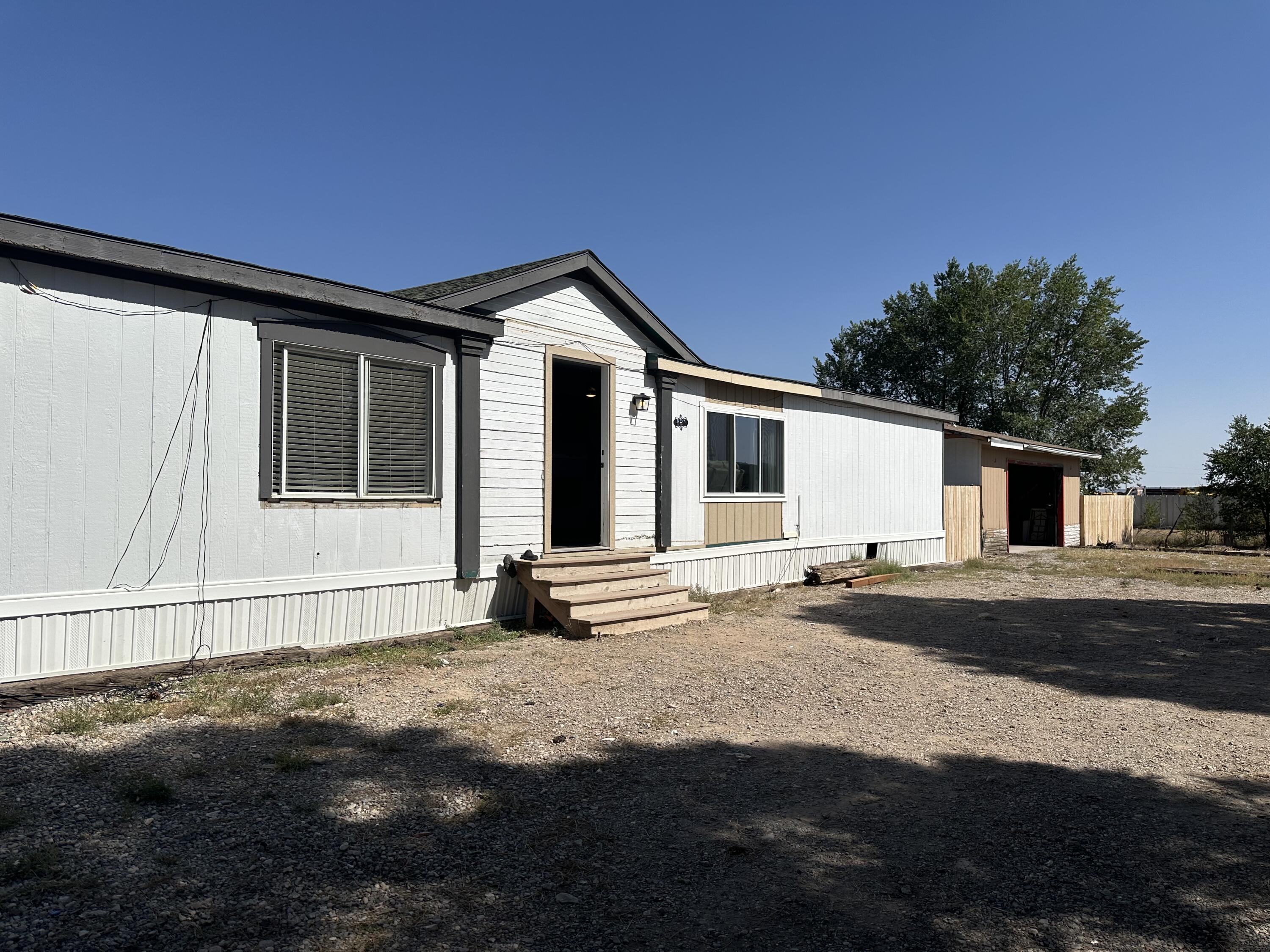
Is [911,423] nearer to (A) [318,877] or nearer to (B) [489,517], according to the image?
(B) [489,517]

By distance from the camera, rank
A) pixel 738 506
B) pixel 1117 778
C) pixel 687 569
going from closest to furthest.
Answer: pixel 1117 778 < pixel 687 569 < pixel 738 506

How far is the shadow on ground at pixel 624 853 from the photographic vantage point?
2805mm

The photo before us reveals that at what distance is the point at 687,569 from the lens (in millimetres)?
10961

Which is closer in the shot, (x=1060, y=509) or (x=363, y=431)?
(x=363, y=431)

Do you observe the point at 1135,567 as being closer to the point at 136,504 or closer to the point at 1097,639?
the point at 1097,639

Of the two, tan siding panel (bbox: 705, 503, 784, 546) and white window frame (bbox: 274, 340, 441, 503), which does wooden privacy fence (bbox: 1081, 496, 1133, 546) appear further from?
white window frame (bbox: 274, 340, 441, 503)

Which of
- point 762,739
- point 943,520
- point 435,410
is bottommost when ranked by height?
point 762,739

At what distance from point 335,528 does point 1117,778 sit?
6.00 meters

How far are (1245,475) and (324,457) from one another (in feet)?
81.5

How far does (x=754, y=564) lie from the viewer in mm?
12109

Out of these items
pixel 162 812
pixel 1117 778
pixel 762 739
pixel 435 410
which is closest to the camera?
pixel 162 812

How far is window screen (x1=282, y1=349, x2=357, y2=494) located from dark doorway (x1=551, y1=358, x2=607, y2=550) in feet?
13.1

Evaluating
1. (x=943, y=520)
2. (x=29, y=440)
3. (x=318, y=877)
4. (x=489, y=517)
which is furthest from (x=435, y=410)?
(x=943, y=520)

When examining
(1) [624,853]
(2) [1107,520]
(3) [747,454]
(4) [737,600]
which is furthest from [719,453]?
(2) [1107,520]
